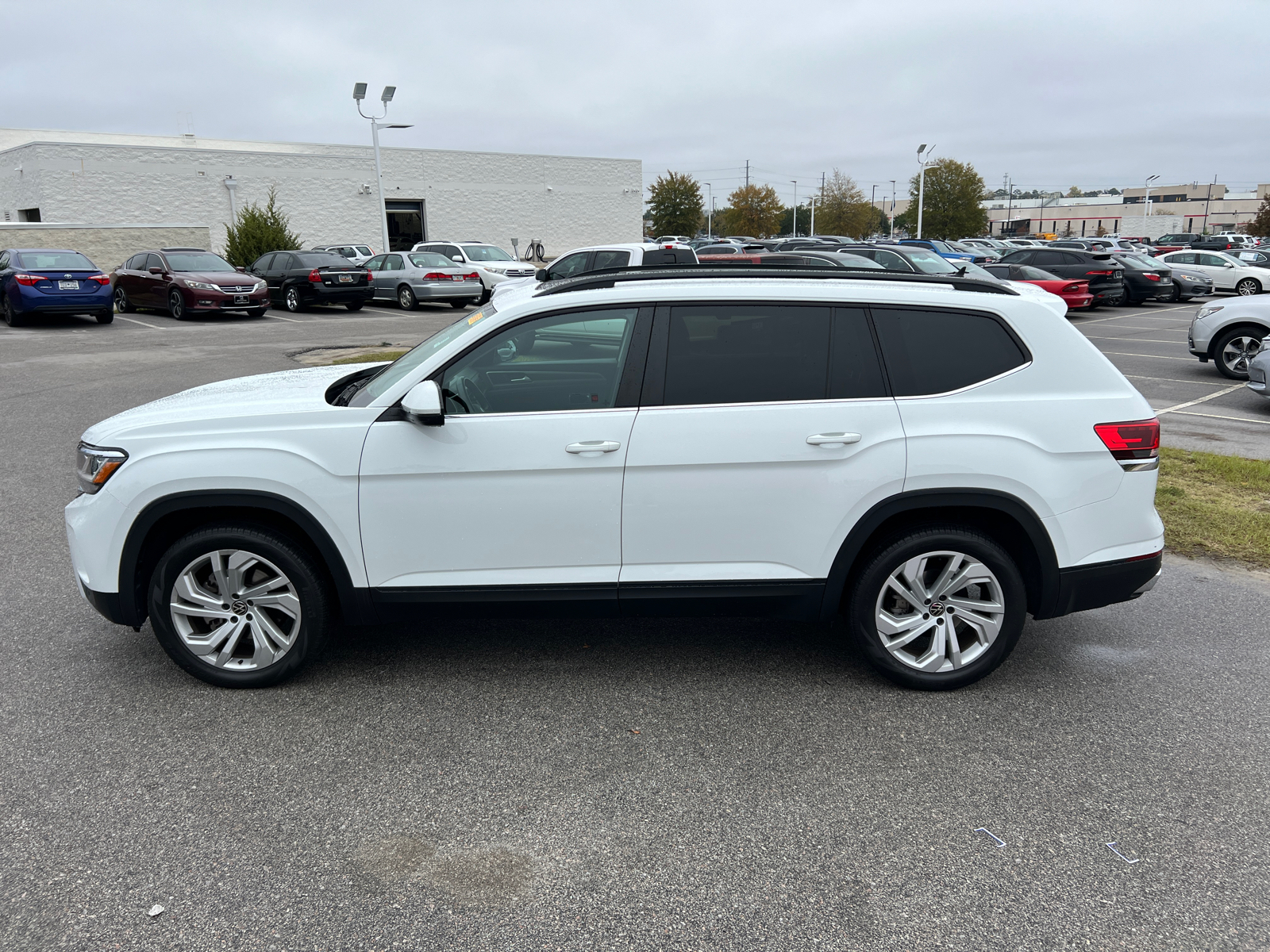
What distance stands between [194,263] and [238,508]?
72.2 ft

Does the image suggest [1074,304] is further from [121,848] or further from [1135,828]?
[121,848]

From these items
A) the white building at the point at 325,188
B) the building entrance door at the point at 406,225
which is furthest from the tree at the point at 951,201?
the building entrance door at the point at 406,225

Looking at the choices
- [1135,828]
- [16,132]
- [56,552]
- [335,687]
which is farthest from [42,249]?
[16,132]

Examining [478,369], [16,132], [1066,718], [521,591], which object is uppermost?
[16,132]

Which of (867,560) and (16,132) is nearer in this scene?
(867,560)

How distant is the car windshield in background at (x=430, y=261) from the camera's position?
25844mm

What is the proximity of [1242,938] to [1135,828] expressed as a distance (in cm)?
53

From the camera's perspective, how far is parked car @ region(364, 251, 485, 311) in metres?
25.4

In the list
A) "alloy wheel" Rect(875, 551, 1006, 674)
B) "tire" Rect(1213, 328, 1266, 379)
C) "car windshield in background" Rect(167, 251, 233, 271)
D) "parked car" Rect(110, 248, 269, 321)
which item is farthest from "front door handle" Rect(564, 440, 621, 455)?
"car windshield in background" Rect(167, 251, 233, 271)

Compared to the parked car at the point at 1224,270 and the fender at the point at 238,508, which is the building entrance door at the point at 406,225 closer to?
the parked car at the point at 1224,270

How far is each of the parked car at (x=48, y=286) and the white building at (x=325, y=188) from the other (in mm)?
17175

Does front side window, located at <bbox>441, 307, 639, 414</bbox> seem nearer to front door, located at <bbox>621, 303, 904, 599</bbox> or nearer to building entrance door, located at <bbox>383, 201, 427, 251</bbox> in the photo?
front door, located at <bbox>621, 303, 904, 599</bbox>

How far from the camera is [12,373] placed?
14102mm

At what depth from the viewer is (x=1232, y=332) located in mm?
A: 13555
